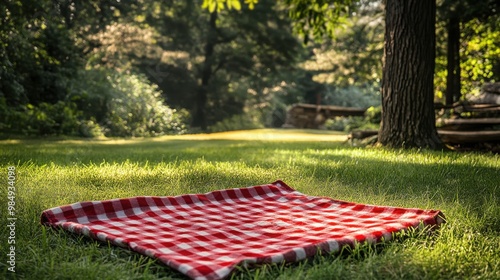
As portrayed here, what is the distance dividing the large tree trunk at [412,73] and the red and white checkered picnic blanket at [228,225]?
12.2ft

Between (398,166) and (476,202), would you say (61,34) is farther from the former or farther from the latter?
(476,202)

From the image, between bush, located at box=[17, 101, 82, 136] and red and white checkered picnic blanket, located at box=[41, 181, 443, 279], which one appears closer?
red and white checkered picnic blanket, located at box=[41, 181, 443, 279]

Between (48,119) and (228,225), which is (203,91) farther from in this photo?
(228,225)

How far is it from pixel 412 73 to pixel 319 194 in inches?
144

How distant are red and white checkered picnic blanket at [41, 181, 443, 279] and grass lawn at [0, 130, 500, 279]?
6 centimetres

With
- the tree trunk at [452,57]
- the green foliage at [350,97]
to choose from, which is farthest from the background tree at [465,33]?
the green foliage at [350,97]

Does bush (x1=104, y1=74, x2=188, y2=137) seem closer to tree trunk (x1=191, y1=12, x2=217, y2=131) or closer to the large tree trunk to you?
tree trunk (x1=191, y1=12, x2=217, y2=131)

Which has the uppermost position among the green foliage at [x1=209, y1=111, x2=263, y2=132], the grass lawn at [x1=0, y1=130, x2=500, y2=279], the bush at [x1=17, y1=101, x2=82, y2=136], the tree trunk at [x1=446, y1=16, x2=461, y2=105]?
the tree trunk at [x1=446, y1=16, x2=461, y2=105]

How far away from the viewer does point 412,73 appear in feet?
21.9

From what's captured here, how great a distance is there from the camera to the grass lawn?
193 cm

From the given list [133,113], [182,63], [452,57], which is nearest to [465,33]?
[452,57]

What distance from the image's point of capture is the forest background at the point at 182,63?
1098 centimetres

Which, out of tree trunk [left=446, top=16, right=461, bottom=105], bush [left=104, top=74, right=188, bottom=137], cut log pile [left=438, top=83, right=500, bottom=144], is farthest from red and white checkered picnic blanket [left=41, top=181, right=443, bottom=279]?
bush [left=104, top=74, right=188, bottom=137]

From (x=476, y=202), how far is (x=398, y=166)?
1.65 m
